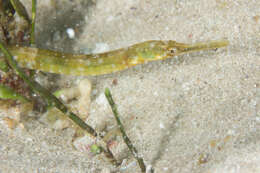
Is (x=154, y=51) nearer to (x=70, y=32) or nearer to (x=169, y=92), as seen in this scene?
(x=169, y=92)

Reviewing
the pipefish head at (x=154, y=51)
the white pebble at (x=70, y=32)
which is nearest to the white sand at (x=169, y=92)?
the white pebble at (x=70, y=32)

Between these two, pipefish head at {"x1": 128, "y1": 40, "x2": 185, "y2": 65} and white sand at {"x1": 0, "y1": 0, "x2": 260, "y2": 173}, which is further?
pipefish head at {"x1": 128, "y1": 40, "x2": 185, "y2": 65}

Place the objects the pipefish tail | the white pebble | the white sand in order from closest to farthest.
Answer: the white sand → the pipefish tail → the white pebble

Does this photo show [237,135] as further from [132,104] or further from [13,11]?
[13,11]

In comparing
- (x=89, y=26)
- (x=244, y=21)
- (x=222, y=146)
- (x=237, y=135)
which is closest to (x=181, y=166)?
(x=222, y=146)

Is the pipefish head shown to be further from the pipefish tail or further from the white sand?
the white sand

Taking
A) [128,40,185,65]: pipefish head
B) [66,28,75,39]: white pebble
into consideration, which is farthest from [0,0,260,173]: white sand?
[128,40,185,65]: pipefish head

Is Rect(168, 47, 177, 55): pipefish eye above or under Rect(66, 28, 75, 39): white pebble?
above
